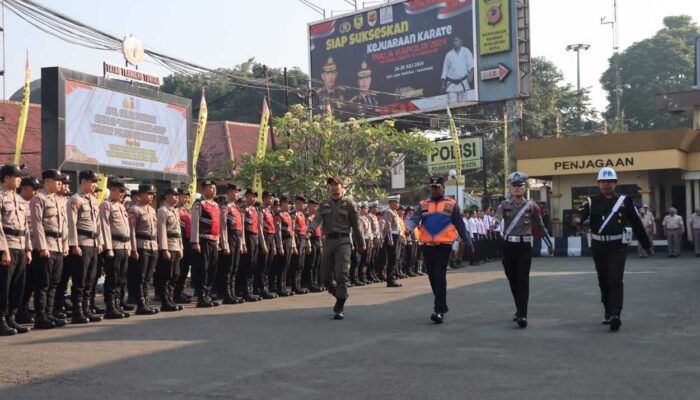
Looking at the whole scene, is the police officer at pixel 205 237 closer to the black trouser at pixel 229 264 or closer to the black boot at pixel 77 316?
the black trouser at pixel 229 264

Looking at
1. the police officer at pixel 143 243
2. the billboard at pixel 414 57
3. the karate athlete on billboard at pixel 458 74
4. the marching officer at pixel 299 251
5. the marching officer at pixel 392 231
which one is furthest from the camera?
the karate athlete on billboard at pixel 458 74

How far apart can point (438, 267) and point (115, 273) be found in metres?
4.56

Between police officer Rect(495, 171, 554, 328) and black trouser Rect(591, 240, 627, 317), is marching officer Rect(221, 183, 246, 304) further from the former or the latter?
black trouser Rect(591, 240, 627, 317)

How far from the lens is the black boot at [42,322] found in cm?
1033

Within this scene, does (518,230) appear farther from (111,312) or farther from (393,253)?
(393,253)

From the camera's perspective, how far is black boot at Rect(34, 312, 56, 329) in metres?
10.3

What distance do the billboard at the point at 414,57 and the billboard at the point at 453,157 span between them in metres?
1.97

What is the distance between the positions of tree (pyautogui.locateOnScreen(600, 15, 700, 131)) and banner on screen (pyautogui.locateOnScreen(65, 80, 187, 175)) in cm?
6128

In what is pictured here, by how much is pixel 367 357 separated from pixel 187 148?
12789mm

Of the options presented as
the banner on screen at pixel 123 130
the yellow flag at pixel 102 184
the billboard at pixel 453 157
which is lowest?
the yellow flag at pixel 102 184

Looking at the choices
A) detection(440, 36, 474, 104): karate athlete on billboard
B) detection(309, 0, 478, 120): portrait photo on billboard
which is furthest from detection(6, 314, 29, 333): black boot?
detection(440, 36, 474, 104): karate athlete on billboard

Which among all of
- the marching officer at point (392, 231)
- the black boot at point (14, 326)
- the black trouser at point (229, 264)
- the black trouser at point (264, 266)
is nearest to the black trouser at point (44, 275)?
the black boot at point (14, 326)

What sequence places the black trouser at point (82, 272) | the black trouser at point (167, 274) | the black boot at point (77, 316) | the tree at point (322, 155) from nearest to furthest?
the black boot at point (77, 316) < the black trouser at point (82, 272) < the black trouser at point (167, 274) < the tree at point (322, 155)

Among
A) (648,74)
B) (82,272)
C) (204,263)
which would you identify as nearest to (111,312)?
(82,272)
